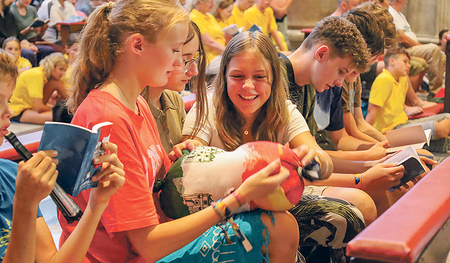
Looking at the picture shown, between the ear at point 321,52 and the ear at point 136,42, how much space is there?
1274 mm

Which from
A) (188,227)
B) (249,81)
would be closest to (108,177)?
(188,227)

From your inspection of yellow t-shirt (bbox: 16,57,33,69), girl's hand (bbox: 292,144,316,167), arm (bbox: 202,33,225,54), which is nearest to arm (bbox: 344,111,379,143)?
girl's hand (bbox: 292,144,316,167)

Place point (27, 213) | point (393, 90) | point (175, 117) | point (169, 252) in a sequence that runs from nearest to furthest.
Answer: point (27, 213), point (169, 252), point (175, 117), point (393, 90)

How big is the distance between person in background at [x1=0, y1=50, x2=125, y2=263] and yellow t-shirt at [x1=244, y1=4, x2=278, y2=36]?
5689 millimetres

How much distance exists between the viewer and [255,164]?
140 cm

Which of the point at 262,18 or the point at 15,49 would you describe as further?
the point at 262,18

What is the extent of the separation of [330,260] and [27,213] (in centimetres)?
124

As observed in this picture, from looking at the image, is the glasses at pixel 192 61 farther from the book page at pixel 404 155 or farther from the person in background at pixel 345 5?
the person in background at pixel 345 5

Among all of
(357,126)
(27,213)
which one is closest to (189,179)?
(27,213)

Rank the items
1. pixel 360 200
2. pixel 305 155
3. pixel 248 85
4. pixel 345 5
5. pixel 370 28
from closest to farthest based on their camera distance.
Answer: pixel 305 155
pixel 248 85
pixel 360 200
pixel 370 28
pixel 345 5

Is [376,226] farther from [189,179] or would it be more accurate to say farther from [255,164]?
[189,179]

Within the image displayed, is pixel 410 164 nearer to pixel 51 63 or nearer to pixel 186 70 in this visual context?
pixel 186 70

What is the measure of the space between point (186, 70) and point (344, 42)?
88 centimetres

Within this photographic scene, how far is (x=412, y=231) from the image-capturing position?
0.99m
